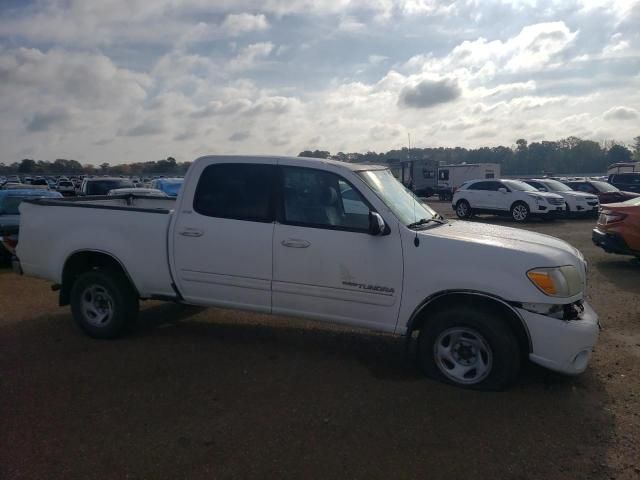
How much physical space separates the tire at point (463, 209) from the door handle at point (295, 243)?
18.5 meters

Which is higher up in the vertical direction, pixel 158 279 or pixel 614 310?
pixel 158 279

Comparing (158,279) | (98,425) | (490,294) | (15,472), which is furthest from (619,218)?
(15,472)

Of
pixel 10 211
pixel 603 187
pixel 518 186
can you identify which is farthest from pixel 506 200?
pixel 10 211

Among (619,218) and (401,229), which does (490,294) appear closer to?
(401,229)

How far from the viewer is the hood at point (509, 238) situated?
4.51 metres

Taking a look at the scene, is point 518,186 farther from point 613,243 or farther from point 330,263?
point 330,263

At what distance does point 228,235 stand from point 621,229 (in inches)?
307

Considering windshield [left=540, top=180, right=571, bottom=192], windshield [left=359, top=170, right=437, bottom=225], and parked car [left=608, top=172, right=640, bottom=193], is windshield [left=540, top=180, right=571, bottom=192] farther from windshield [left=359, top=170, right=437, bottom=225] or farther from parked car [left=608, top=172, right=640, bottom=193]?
windshield [left=359, top=170, right=437, bottom=225]

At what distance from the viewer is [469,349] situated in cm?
455

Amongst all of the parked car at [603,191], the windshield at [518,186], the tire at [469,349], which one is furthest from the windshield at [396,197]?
the parked car at [603,191]

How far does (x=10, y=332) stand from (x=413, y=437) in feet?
16.2

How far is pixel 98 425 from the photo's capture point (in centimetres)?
392

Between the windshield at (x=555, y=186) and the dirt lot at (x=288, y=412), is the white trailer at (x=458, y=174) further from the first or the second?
the dirt lot at (x=288, y=412)

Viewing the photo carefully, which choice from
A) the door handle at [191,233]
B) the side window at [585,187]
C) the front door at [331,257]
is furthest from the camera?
the side window at [585,187]
